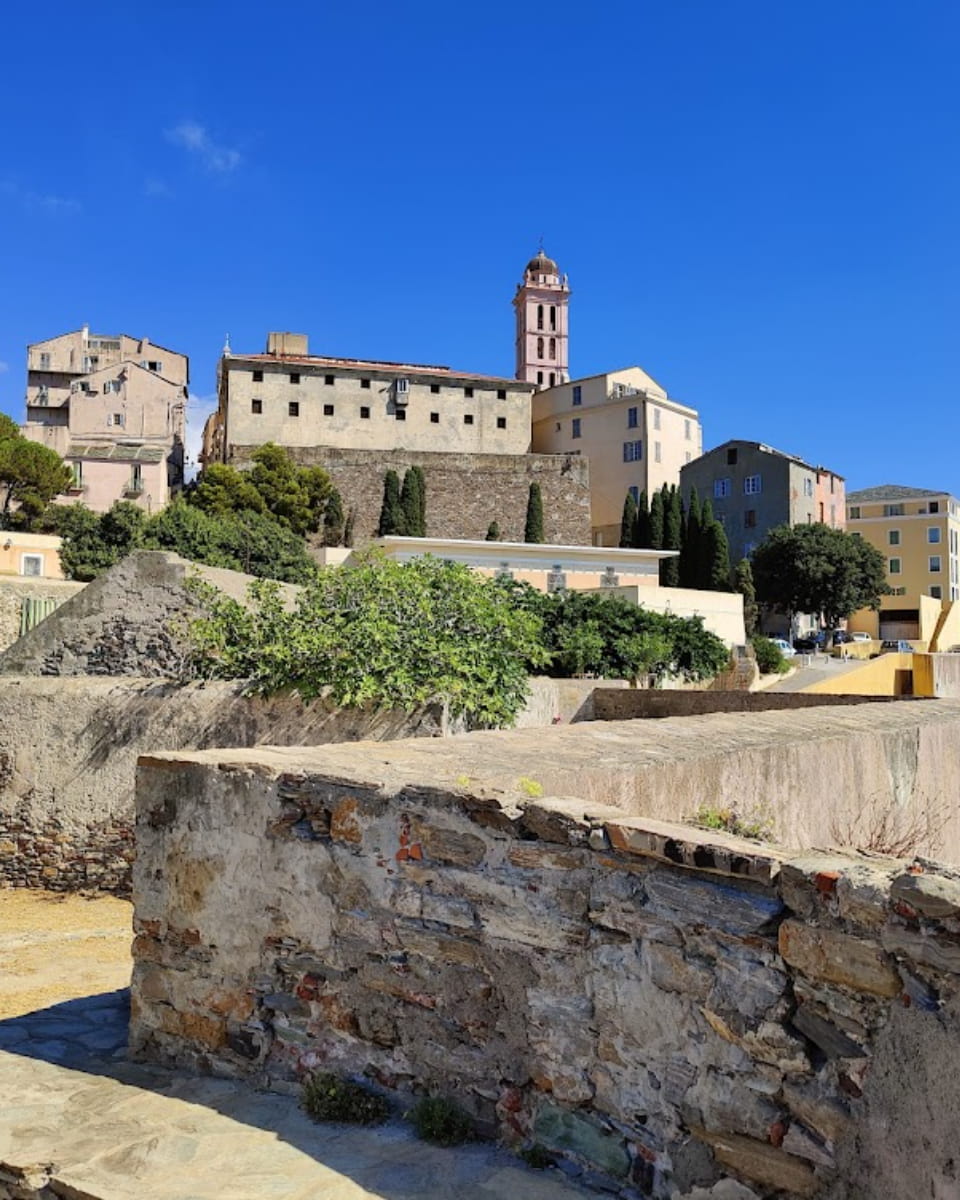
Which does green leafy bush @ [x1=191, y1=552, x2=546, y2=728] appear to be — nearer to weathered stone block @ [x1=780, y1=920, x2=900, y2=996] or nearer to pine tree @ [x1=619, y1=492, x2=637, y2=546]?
weathered stone block @ [x1=780, y1=920, x2=900, y2=996]

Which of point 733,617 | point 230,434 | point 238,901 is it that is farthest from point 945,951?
point 230,434

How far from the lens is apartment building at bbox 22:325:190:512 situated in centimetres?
4869

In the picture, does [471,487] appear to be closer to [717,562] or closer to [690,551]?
[690,551]

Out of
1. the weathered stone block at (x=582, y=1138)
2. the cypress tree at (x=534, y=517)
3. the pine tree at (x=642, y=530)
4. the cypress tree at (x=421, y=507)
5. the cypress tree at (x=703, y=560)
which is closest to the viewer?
the weathered stone block at (x=582, y=1138)

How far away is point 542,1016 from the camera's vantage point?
310cm

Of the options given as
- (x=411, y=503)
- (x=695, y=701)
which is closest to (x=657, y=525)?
(x=411, y=503)

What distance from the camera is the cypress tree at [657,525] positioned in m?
47.7

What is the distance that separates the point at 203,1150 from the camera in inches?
130

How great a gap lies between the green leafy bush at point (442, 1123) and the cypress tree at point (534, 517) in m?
45.6

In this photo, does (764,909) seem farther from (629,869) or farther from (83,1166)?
(83,1166)

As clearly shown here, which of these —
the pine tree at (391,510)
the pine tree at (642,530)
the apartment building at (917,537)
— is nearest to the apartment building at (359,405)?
the pine tree at (391,510)

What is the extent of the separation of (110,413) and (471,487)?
67.0ft

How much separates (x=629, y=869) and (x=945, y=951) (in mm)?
888

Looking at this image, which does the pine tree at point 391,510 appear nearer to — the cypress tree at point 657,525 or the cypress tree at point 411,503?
the cypress tree at point 411,503
